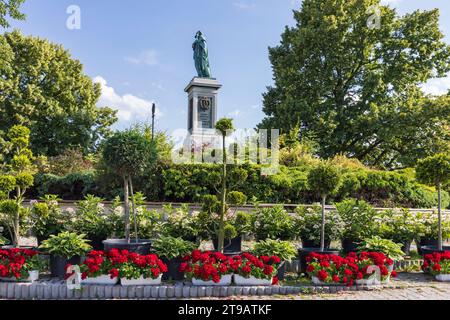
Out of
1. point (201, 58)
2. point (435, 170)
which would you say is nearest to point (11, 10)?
point (201, 58)

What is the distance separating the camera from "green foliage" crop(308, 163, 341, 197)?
6574mm

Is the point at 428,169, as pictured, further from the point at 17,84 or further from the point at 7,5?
the point at 17,84

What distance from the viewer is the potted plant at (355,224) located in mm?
7434

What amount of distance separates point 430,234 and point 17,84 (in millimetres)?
23347

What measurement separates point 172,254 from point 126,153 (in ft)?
5.19

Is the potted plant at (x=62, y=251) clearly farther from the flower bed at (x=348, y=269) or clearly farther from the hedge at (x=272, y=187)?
the hedge at (x=272, y=187)

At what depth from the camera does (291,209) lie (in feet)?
38.4

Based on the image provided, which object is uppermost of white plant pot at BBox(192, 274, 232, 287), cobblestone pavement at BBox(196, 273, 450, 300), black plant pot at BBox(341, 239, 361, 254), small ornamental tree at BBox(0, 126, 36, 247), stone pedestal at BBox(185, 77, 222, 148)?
stone pedestal at BBox(185, 77, 222, 148)

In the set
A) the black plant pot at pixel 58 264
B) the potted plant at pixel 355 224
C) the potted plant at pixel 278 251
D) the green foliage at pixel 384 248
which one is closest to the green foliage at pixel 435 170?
the potted plant at pixel 355 224

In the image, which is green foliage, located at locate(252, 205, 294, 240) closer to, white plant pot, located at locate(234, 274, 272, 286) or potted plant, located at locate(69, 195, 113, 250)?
white plant pot, located at locate(234, 274, 272, 286)

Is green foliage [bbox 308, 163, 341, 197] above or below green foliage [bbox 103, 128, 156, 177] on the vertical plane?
below

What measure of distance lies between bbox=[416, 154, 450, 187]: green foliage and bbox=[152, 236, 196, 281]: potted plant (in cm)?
426

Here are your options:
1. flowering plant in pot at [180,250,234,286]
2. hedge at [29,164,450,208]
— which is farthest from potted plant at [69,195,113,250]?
hedge at [29,164,450,208]

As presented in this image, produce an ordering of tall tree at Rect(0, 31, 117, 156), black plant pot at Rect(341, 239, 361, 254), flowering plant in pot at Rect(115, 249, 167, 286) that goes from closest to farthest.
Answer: flowering plant in pot at Rect(115, 249, 167, 286)
black plant pot at Rect(341, 239, 361, 254)
tall tree at Rect(0, 31, 117, 156)
